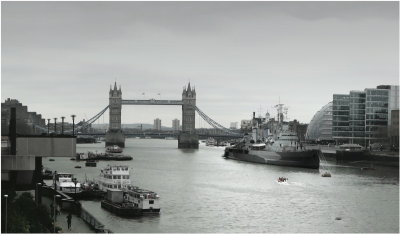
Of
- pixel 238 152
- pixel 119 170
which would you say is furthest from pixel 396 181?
pixel 238 152

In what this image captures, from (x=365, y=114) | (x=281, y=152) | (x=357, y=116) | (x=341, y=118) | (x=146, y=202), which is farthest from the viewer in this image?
(x=341, y=118)

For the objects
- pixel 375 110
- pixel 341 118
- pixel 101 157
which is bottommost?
pixel 101 157

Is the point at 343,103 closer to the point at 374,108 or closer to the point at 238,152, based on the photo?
the point at 374,108

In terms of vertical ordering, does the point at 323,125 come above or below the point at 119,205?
above

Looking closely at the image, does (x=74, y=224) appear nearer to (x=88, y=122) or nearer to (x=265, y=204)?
(x=265, y=204)

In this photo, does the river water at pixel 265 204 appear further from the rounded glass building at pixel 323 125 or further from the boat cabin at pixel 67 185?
the rounded glass building at pixel 323 125

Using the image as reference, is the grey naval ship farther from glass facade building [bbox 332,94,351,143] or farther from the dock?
the dock

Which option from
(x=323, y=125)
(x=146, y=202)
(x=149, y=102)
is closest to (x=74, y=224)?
(x=146, y=202)
